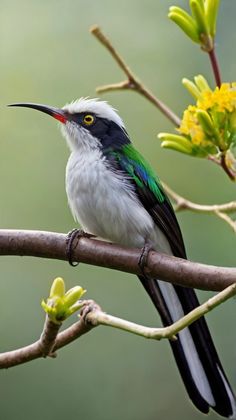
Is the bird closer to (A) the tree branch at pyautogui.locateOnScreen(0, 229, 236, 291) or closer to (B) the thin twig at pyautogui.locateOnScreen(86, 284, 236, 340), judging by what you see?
(A) the tree branch at pyautogui.locateOnScreen(0, 229, 236, 291)

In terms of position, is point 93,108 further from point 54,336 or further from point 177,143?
point 54,336

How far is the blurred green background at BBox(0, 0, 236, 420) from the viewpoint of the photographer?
5.22 metres

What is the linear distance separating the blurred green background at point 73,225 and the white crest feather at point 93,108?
4.72ft

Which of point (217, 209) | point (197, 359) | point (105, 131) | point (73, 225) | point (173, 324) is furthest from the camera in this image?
point (73, 225)

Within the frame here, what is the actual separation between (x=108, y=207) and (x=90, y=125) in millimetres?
521

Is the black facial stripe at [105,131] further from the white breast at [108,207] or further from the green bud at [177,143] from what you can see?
the green bud at [177,143]

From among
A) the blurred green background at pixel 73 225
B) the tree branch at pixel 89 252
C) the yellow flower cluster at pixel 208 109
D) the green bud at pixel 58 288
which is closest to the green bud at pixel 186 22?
the yellow flower cluster at pixel 208 109

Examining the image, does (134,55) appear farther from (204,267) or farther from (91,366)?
(204,267)

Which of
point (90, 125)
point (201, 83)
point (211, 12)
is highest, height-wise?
point (90, 125)

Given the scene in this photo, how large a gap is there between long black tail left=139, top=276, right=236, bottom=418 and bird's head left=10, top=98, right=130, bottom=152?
0.72 meters

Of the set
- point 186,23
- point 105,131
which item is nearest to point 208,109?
point 186,23

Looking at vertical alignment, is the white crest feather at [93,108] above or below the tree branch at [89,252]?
above

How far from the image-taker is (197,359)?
3.10m

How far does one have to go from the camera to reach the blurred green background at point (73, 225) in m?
5.22
